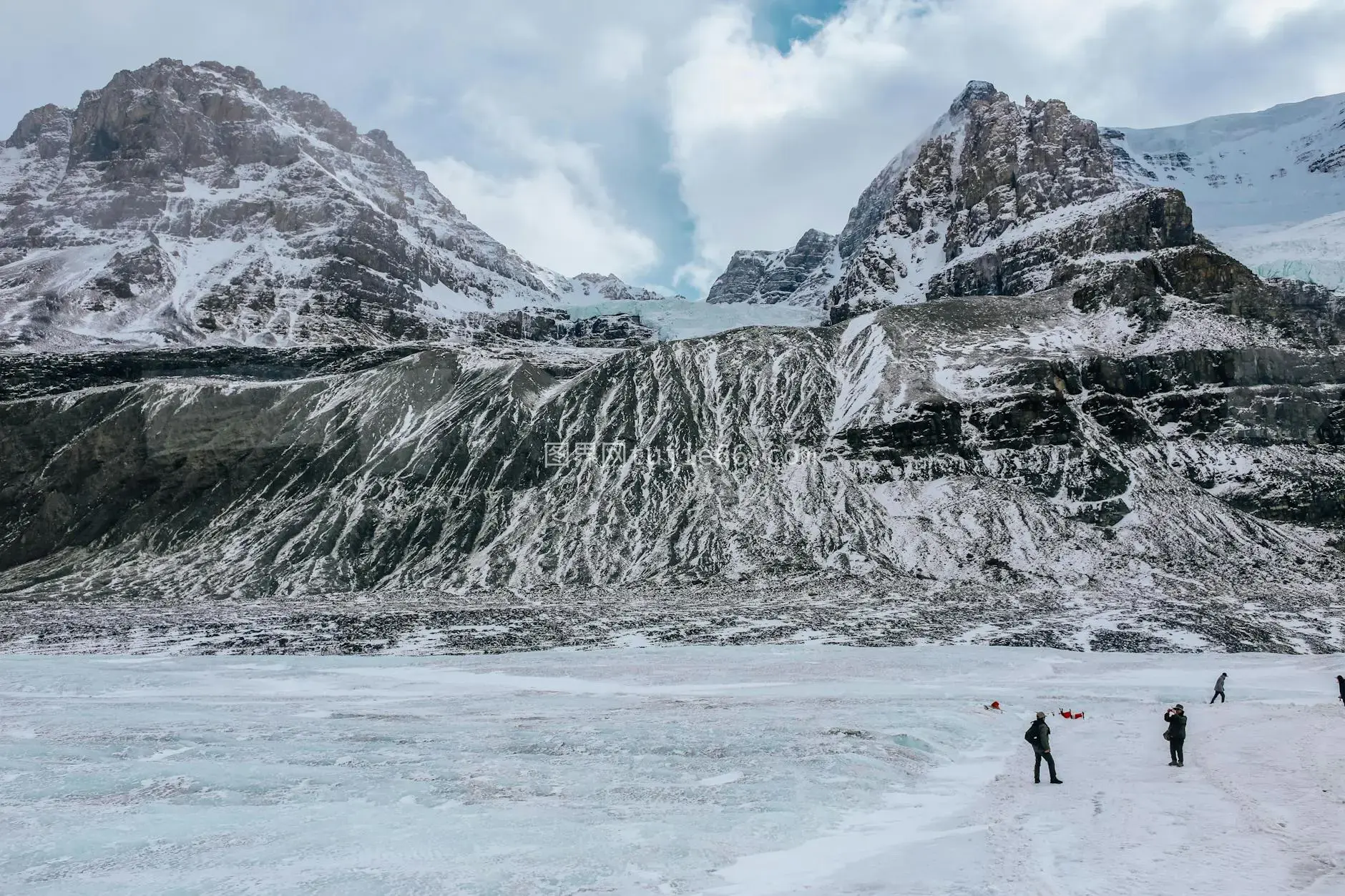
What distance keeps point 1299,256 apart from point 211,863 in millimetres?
196857

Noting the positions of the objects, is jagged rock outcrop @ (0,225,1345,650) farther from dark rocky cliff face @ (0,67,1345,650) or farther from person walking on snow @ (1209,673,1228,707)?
person walking on snow @ (1209,673,1228,707)

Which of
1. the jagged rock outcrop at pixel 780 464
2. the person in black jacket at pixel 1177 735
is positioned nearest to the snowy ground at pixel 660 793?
the person in black jacket at pixel 1177 735

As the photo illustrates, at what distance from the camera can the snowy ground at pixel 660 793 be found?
1240 cm

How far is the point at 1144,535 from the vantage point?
87.0m

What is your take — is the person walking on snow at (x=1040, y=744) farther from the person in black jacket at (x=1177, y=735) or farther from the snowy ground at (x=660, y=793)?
the person in black jacket at (x=1177, y=735)

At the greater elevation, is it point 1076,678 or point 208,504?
point 208,504

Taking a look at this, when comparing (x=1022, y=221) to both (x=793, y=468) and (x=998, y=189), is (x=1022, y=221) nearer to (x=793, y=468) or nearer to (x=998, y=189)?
(x=998, y=189)

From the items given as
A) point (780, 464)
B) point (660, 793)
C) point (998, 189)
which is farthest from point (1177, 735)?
point (998, 189)

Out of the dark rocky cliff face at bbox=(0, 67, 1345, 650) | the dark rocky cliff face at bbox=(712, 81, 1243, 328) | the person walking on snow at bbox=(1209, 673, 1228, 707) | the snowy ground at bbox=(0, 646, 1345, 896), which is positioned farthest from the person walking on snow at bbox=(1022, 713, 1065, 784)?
the dark rocky cliff face at bbox=(712, 81, 1243, 328)

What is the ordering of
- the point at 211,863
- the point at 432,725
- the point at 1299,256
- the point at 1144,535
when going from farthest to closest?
the point at 1299,256, the point at 1144,535, the point at 432,725, the point at 211,863

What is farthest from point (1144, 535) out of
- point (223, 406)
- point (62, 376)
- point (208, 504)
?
point (62, 376)

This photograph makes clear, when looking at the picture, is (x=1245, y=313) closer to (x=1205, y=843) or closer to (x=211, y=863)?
(x=1205, y=843)

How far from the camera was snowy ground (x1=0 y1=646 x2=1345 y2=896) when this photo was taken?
40.7ft

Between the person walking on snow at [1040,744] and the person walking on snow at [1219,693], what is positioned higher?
the person walking on snow at [1040,744]
